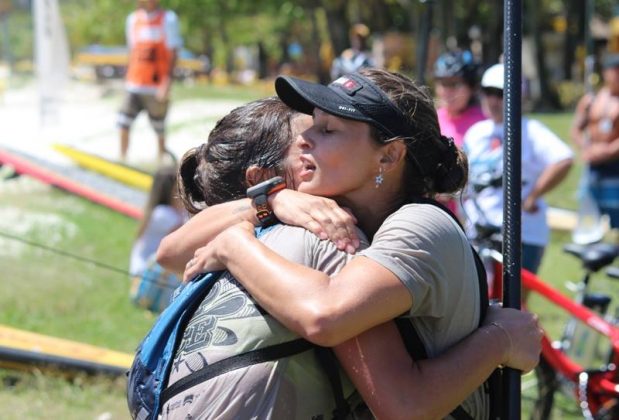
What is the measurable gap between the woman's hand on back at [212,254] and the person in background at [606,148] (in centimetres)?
751

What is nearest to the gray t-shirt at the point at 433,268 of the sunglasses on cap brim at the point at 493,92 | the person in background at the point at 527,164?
the person in background at the point at 527,164

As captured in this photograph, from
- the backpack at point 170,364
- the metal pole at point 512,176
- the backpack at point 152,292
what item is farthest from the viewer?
the backpack at point 152,292

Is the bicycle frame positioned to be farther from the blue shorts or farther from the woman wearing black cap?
the blue shorts

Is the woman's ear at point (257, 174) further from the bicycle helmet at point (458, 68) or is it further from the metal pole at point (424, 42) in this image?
the bicycle helmet at point (458, 68)

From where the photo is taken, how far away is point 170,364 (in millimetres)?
2094

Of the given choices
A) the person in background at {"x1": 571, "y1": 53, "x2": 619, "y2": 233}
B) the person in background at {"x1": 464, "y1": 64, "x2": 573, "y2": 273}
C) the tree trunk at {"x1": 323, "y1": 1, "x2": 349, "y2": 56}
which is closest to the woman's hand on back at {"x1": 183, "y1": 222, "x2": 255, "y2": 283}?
the person in background at {"x1": 464, "y1": 64, "x2": 573, "y2": 273}

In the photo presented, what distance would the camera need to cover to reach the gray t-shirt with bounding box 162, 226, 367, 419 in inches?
76.9

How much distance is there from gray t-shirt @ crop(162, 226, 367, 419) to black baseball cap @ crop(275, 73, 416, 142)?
10.7 inches

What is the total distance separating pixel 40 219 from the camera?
1012 centimetres

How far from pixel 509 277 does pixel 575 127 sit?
8277 mm

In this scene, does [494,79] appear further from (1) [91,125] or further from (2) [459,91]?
(1) [91,125]

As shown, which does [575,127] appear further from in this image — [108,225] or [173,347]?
[173,347]

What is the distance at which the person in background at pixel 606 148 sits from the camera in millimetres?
9125

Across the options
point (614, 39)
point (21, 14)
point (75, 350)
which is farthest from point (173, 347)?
point (614, 39)
